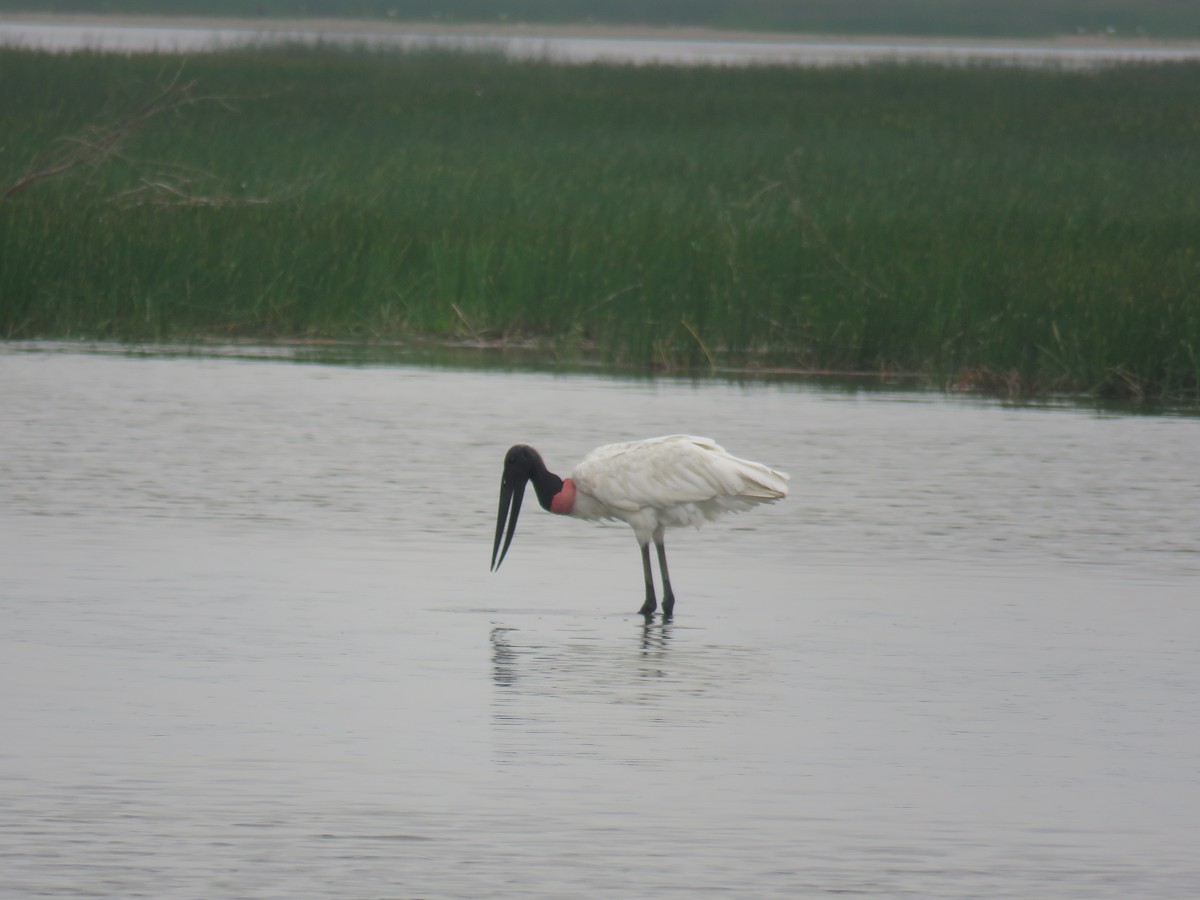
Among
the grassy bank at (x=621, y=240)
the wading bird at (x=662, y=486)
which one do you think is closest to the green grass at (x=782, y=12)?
the grassy bank at (x=621, y=240)

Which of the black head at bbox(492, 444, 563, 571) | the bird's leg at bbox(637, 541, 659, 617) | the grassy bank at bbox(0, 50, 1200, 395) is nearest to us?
the bird's leg at bbox(637, 541, 659, 617)

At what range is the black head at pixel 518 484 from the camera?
10.1 m

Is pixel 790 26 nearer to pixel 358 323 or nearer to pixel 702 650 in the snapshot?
pixel 358 323

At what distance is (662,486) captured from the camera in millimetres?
9781

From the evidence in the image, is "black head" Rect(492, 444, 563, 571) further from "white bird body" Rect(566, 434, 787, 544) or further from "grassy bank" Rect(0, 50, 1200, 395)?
"grassy bank" Rect(0, 50, 1200, 395)

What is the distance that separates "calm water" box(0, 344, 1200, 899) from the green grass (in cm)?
7786

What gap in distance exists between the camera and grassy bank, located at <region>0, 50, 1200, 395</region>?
60.4 ft

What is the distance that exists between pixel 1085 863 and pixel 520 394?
1131 centimetres

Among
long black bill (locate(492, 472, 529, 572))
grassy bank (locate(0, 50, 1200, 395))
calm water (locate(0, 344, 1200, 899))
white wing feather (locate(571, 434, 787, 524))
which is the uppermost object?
grassy bank (locate(0, 50, 1200, 395))

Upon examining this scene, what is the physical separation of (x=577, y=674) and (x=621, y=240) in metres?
12.8

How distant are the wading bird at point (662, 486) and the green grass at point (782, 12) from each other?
8101cm

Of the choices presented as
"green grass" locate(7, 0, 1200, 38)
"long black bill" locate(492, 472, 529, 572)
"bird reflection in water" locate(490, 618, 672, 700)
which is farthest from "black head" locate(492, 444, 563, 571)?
"green grass" locate(7, 0, 1200, 38)

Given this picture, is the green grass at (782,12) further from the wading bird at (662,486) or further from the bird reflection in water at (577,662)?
the bird reflection in water at (577,662)

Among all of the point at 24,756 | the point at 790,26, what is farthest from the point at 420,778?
the point at 790,26
